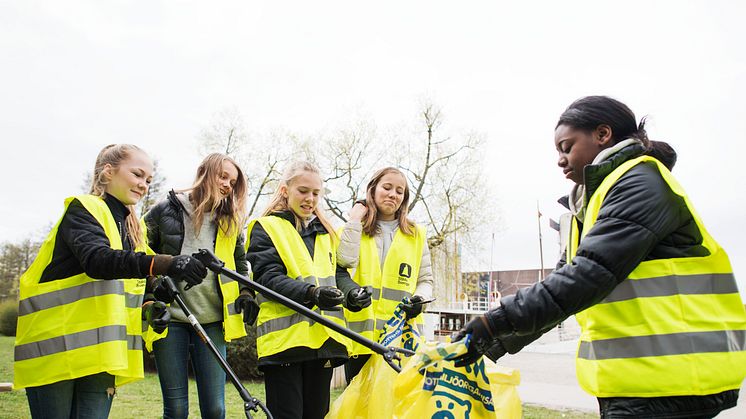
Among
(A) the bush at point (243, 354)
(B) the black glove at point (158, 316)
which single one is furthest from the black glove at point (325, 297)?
(A) the bush at point (243, 354)

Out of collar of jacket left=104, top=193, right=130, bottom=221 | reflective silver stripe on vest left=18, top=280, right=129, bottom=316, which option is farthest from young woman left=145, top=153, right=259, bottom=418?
reflective silver stripe on vest left=18, top=280, right=129, bottom=316

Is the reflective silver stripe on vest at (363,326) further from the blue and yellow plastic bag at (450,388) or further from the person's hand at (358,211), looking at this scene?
the blue and yellow plastic bag at (450,388)

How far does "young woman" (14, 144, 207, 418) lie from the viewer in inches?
110

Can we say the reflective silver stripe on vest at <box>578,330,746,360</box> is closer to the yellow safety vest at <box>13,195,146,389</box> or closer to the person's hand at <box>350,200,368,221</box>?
the yellow safety vest at <box>13,195,146,389</box>

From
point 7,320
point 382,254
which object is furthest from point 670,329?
point 7,320

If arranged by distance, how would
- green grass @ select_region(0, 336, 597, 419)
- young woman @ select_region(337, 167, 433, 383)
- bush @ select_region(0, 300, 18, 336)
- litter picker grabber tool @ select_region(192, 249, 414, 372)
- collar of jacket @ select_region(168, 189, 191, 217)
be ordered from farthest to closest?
bush @ select_region(0, 300, 18, 336) < green grass @ select_region(0, 336, 597, 419) < young woman @ select_region(337, 167, 433, 383) < collar of jacket @ select_region(168, 189, 191, 217) < litter picker grabber tool @ select_region(192, 249, 414, 372)

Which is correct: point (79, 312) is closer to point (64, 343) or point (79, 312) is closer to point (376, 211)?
point (64, 343)

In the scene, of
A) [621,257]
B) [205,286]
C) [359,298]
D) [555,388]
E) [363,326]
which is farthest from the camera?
[555,388]

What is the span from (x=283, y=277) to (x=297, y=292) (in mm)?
141

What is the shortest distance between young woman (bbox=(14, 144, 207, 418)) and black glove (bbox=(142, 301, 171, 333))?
0.51ft

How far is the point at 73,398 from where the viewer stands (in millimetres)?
2887

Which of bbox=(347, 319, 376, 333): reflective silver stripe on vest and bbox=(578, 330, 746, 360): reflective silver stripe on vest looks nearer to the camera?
bbox=(578, 330, 746, 360): reflective silver stripe on vest

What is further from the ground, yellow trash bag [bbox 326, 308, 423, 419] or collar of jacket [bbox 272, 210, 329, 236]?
collar of jacket [bbox 272, 210, 329, 236]

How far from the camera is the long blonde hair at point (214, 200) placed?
381 cm
